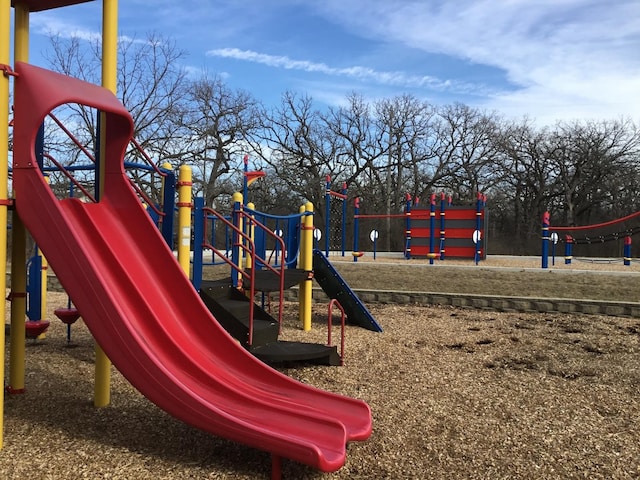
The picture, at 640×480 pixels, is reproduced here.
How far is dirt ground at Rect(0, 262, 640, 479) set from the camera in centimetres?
298

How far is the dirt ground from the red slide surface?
0.94 feet

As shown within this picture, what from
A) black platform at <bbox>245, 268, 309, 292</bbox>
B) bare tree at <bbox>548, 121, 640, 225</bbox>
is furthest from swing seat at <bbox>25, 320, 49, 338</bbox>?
bare tree at <bbox>548, 121, 640, 225</bbox>

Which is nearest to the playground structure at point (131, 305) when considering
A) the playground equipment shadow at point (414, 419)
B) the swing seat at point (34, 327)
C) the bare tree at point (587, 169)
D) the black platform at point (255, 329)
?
the playground equipment shadow at point (414, 419)

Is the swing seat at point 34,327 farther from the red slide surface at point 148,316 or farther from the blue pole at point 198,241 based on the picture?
the red slide surface at point 148,316

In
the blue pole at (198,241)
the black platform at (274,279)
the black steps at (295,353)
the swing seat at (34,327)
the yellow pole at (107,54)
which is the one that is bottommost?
the black steps at (295,353)

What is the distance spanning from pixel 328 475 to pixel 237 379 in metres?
0.87

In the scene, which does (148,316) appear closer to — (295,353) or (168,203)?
(168,203)

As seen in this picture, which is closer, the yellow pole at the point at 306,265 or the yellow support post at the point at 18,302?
the yellow support post at the point at 18,302

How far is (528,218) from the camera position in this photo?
1372 inches

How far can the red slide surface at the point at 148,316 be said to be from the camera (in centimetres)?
288

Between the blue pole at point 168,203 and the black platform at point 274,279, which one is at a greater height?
the blue pole at point 168,203

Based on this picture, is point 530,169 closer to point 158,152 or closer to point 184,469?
point 158,152

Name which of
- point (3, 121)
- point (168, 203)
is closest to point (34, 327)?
point (168, 203)

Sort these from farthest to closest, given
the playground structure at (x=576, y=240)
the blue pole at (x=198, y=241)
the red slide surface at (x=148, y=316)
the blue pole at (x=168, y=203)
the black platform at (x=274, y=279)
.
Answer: the playground structure at (x=576, y=240), the black platform at (x=274, y=279), the blue pole at (x=198, y=241), the blue pole at (x=168, y=203), the red slide surface at (x=148, y=316)
